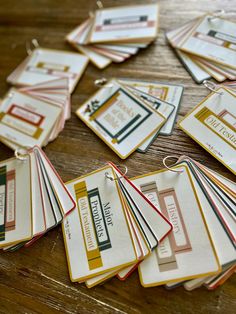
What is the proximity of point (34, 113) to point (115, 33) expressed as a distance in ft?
1.39

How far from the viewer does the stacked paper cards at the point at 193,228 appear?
2.48 feet

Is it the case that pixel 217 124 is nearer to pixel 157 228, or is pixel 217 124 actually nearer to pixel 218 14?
pixel 157 228

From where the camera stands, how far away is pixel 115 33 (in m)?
1.27

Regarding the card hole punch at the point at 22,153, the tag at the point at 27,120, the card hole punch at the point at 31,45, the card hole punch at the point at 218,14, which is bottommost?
the card hole punch at the point at 22,153

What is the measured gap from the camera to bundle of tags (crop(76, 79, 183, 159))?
3.29 feet

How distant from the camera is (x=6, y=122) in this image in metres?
1.14

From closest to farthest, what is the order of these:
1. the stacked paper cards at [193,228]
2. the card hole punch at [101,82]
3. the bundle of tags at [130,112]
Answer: the stacked paper cards at [193,228], the bundle of tags at [130,112], the card hole punch at [101,82]

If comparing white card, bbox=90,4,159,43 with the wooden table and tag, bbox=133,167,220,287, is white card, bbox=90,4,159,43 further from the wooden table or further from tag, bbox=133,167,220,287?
tag, bbox=133,167,220,287

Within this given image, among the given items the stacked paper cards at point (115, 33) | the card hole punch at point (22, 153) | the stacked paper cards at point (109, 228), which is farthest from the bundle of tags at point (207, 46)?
the card hole punch at point (22, 153)

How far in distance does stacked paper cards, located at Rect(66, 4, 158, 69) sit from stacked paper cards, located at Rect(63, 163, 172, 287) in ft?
1.59

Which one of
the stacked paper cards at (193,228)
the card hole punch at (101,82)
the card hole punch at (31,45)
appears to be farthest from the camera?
the card hole punch at (31,45)

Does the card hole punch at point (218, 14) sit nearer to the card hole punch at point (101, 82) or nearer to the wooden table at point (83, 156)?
the wooden table at point (83, 156)

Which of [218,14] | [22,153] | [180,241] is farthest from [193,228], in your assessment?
[218,14]

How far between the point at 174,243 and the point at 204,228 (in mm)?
76
